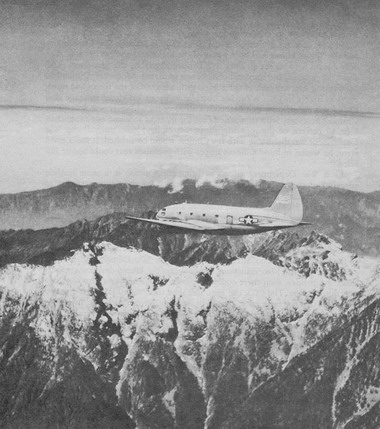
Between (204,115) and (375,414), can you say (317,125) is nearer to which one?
(204,115)

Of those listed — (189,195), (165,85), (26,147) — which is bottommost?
(189,195)

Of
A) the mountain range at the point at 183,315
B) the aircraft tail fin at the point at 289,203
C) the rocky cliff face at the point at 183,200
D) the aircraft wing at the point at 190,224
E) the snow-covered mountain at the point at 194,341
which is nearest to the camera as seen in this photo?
the aircraft wing at the point at 190,224

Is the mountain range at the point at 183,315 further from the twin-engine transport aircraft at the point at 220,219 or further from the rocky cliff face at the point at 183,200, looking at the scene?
the twin-engine transport aircraft at the point at 220,219

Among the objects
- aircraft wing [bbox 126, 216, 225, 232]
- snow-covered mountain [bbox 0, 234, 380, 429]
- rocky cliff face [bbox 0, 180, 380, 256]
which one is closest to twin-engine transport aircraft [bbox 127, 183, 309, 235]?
aircraft wing [bbox 126, 216, 225, 232]

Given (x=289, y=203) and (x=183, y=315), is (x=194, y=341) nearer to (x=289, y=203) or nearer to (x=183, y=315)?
(x=183, y=315)

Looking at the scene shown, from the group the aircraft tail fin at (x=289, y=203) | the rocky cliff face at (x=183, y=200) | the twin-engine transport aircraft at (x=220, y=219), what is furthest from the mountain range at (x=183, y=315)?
the twin-engine transport aircraft at (x=220, y=219)

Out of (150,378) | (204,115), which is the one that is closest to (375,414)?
(150,378)

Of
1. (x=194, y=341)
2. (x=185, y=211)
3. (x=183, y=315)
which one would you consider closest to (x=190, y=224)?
(x=185, y=211)
